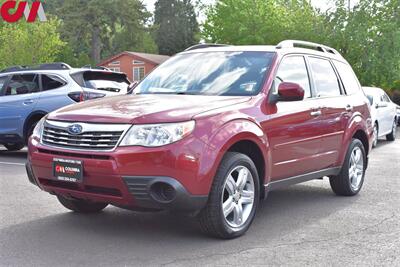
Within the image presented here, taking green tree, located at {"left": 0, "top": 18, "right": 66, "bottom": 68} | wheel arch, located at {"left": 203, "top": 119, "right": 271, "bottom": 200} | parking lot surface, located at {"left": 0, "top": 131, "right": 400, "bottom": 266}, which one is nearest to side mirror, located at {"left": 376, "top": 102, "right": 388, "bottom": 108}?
parking lot surface, located at {"left": 0, "top": 131, "right": 400, "bottom": 266}

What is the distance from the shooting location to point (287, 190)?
7.88m

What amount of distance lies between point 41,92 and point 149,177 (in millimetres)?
7224

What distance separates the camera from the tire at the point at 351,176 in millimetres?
7184

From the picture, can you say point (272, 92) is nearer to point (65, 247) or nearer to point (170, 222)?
point (170, 222)

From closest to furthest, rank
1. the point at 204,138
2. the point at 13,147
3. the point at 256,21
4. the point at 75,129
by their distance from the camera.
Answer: the point at 204,138
the point at 75,129
the point at 13,147
the point at 256,21

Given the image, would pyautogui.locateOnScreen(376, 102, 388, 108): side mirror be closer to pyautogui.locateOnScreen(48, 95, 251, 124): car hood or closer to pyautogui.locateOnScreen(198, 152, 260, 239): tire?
pyautogui.locateOnScreen(48, 95, 251, 124): car hood

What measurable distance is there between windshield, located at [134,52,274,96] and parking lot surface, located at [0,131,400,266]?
1.31 m

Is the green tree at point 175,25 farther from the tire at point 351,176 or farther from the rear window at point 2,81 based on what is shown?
the tire at point 351,176

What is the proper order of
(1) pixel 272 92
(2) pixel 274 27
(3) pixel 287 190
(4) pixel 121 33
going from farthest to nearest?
(4) pixel 121 33
(2) pixel 274 27
(3) pixel 287 190
(1) pixel 272 92

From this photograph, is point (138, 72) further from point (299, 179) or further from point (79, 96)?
point (299, 179)

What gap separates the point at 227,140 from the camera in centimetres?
498

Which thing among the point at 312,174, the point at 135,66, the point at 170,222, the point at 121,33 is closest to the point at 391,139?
the point at 312,174

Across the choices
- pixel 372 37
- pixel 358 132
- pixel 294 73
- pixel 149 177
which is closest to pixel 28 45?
pixel 372 37

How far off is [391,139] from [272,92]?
11.8 m
